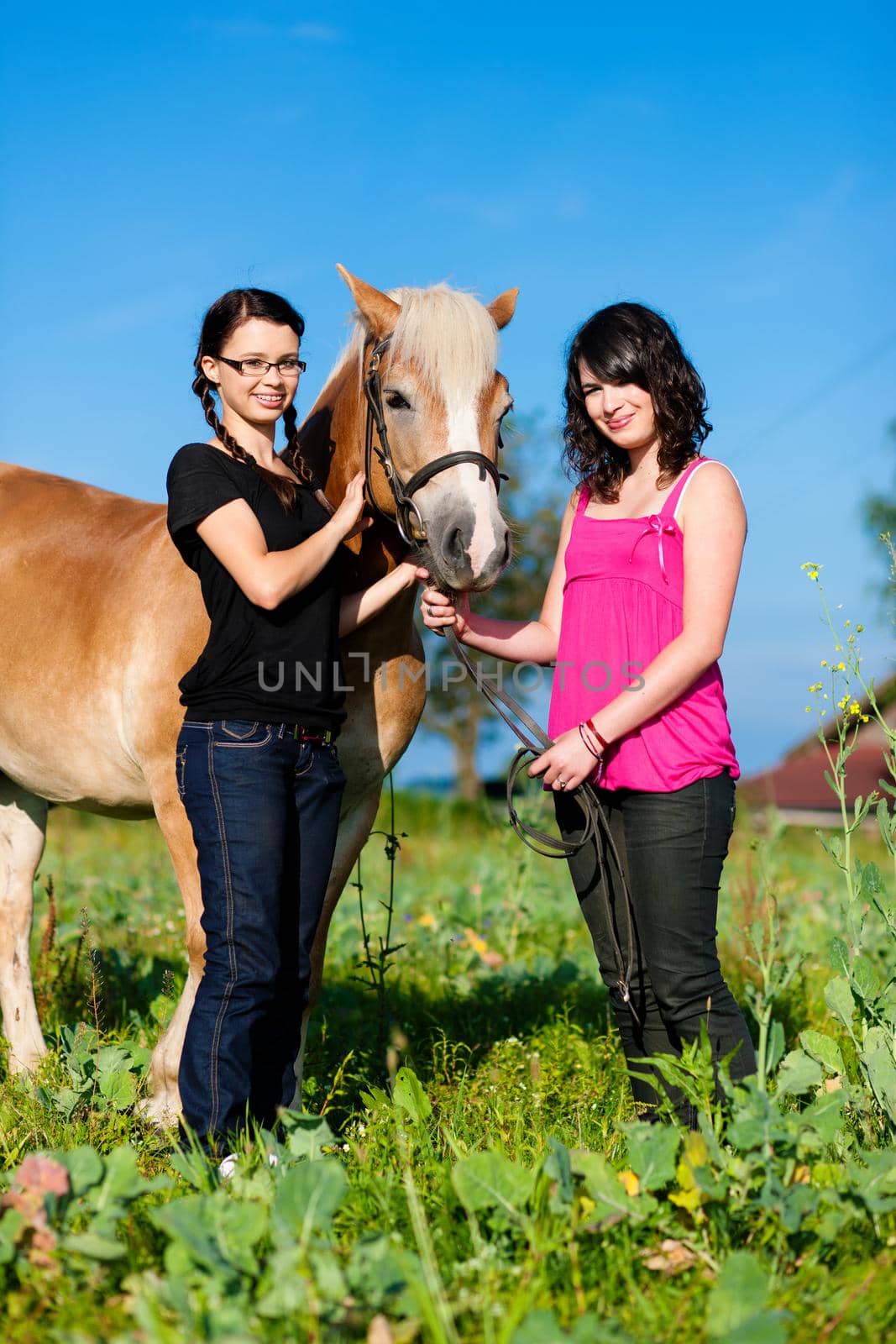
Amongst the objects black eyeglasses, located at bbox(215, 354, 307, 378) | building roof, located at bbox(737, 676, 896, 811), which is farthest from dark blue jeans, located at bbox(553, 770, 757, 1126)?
building roof, located at bbox(737, 676, 896, 811)

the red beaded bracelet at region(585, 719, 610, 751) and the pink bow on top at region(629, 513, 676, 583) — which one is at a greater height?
the pink bow on top at region(629, 513, 676, 583)

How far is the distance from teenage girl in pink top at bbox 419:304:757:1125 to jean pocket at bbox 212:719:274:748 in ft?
1.76

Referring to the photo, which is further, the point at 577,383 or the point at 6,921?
the point at 6,921

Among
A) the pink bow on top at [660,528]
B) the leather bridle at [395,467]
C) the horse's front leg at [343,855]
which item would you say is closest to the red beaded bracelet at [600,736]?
the pink bow on top at [660,528]

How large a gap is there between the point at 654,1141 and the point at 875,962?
2960 mm

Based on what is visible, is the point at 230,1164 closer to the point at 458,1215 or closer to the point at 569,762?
the point at 458,1215

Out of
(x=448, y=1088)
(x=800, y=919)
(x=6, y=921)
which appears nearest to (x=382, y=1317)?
(x=448, y=1088)

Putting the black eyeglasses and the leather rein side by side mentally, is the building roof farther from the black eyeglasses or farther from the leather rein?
the black eyeglasses

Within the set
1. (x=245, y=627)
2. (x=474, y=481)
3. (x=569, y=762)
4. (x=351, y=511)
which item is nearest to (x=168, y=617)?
(x=245, y=627)

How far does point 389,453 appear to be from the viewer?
2.84 metres

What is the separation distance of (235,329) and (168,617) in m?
0.87

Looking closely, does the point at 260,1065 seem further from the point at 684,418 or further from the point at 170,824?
the point at 684,418

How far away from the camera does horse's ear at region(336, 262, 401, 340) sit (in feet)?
9.65

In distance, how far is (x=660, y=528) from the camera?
2711 millimetres
